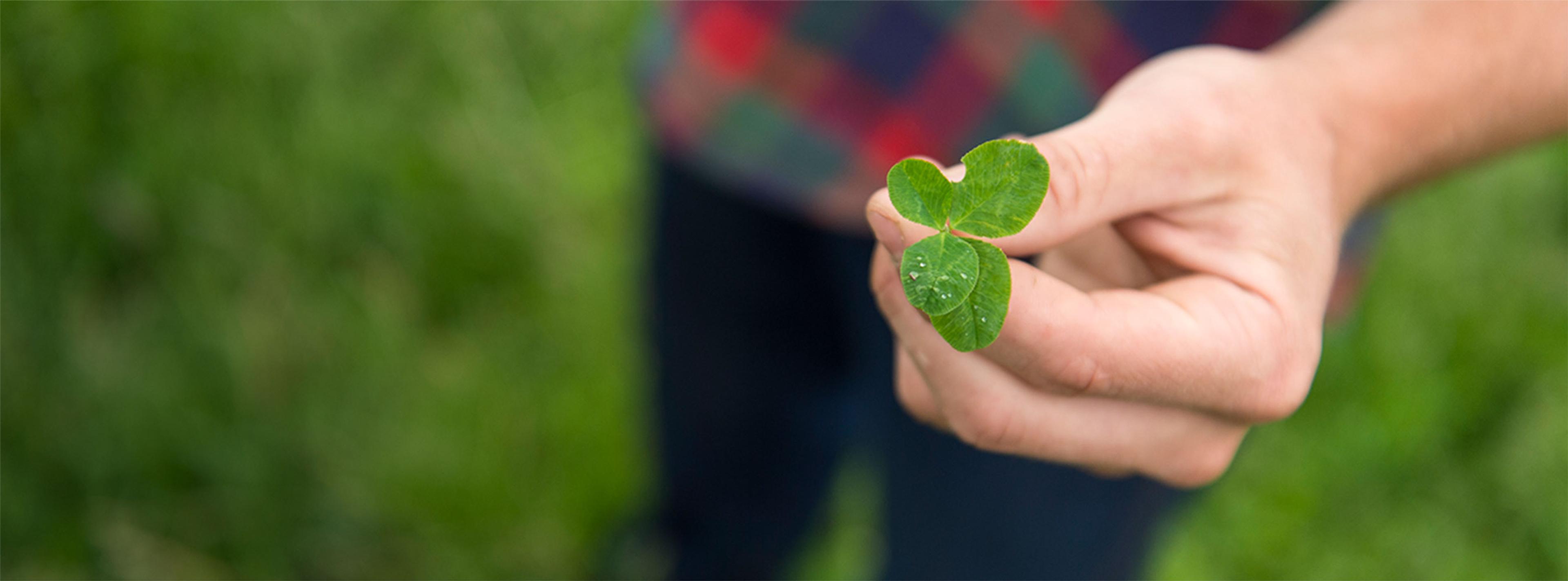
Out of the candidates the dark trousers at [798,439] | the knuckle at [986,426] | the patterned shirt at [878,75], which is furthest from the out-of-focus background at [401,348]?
the knuckle at [986,426]

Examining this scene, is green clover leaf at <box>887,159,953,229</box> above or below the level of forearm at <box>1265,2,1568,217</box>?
above

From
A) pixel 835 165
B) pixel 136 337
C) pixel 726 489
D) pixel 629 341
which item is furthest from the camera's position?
pixel 629 341

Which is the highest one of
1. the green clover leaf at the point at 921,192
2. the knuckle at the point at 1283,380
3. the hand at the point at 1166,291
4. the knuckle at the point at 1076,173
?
the green clover leaf at the point at 921,192

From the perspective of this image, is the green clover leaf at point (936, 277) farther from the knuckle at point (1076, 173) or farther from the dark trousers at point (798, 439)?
the dark trousers at point (798, 439)

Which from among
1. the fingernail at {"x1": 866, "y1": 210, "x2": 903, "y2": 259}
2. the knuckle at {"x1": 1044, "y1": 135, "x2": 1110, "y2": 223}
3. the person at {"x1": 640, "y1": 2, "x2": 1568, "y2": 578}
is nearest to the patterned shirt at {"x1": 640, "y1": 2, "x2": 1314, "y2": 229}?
the person at {"x1": 640, "y1": 2, "x2": 1568, "y2": 578}

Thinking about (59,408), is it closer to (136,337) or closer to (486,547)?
(136,337)

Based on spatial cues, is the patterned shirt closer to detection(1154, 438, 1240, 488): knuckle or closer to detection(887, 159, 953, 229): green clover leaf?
detection(1154, 438, 1240, 488): knuckle

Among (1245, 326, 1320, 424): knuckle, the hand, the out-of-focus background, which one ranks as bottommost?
the out-of-focus background

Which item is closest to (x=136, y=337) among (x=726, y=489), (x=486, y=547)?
(x=486, y=547)
